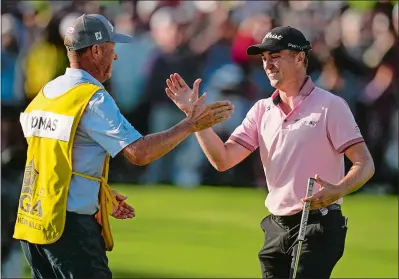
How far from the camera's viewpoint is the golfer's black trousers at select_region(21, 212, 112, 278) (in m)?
6.52

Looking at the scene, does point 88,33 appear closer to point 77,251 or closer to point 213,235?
point 77,251

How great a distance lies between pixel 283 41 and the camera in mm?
7355

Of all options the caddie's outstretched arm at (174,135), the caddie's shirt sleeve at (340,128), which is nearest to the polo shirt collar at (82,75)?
the caddie's outstretched arm at (174,135)

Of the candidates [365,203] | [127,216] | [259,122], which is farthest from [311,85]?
[365,203]

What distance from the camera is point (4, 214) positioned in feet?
35.9

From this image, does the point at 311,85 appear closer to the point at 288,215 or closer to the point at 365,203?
the point at 288,215

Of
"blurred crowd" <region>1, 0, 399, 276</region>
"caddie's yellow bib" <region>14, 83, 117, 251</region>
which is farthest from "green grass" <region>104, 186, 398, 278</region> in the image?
"caddie's yellow bib" <region>14, 83, 117, 251</region>

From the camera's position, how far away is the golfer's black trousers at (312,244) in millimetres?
7301

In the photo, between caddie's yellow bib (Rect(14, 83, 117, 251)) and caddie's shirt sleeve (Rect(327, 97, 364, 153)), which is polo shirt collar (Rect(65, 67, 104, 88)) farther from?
caddie's shirt sleeve (Rect(327, 97, 364, 153))

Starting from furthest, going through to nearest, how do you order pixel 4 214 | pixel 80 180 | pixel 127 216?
1. pixel 4 214
2. pixel 127 216
3. pixel 80 180

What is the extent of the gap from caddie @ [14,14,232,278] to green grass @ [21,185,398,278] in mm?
5035

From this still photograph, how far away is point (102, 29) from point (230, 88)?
449 inches

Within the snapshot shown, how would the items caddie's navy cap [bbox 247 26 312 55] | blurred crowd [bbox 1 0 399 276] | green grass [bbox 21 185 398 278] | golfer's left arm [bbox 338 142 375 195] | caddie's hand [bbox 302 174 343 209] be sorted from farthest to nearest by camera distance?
blurred crowd [bbox 1 0 399 276], green grass [bbox 21 185 398 278], caddie's navy cap [bbox 247 26 312 55], golfer's left arm [bbox 338 142 375 195], caddie's hand [bbox 302 174 343 209]

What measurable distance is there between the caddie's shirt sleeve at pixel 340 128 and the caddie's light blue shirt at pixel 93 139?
1382 millimetres
